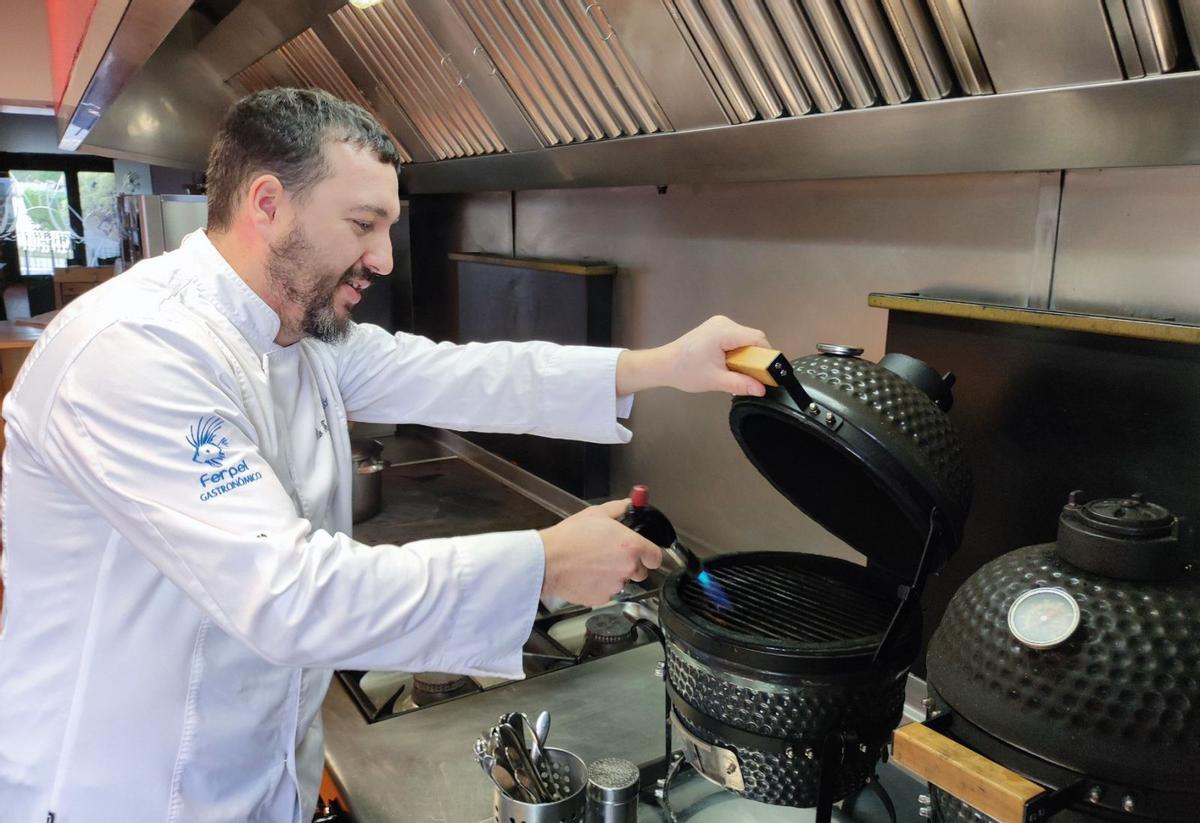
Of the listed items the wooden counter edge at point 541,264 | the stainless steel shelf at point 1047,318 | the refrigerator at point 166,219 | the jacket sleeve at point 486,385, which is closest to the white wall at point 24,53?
the refrigerator at point 166,219

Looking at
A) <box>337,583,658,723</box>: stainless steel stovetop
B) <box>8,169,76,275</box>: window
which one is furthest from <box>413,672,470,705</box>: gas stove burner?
<box>8,169,76,275</box>: window

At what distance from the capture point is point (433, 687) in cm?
149

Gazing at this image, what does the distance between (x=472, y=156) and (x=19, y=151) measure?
8.18m

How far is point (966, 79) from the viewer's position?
1041mm

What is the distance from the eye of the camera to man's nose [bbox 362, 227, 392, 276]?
113 cm

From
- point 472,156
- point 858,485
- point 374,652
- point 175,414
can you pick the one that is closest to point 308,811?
point 374,652

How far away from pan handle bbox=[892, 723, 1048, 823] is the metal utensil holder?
0.43m

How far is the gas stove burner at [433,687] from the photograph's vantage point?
4.85 feet

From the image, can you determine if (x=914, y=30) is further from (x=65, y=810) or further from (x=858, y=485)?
(x=65, y=810)

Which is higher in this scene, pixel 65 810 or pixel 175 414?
pixel 175 414

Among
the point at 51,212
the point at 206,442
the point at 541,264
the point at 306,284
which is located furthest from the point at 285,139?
the point at 51,212

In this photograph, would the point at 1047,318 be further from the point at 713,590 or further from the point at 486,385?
the point at 486,385

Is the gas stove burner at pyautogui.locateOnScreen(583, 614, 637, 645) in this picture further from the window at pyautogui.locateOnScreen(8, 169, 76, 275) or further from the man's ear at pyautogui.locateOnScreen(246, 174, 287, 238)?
the window at pyautogui.locateOnScreen(8, 169, 76, 275)

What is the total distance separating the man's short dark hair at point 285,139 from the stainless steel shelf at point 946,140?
0.57 m
